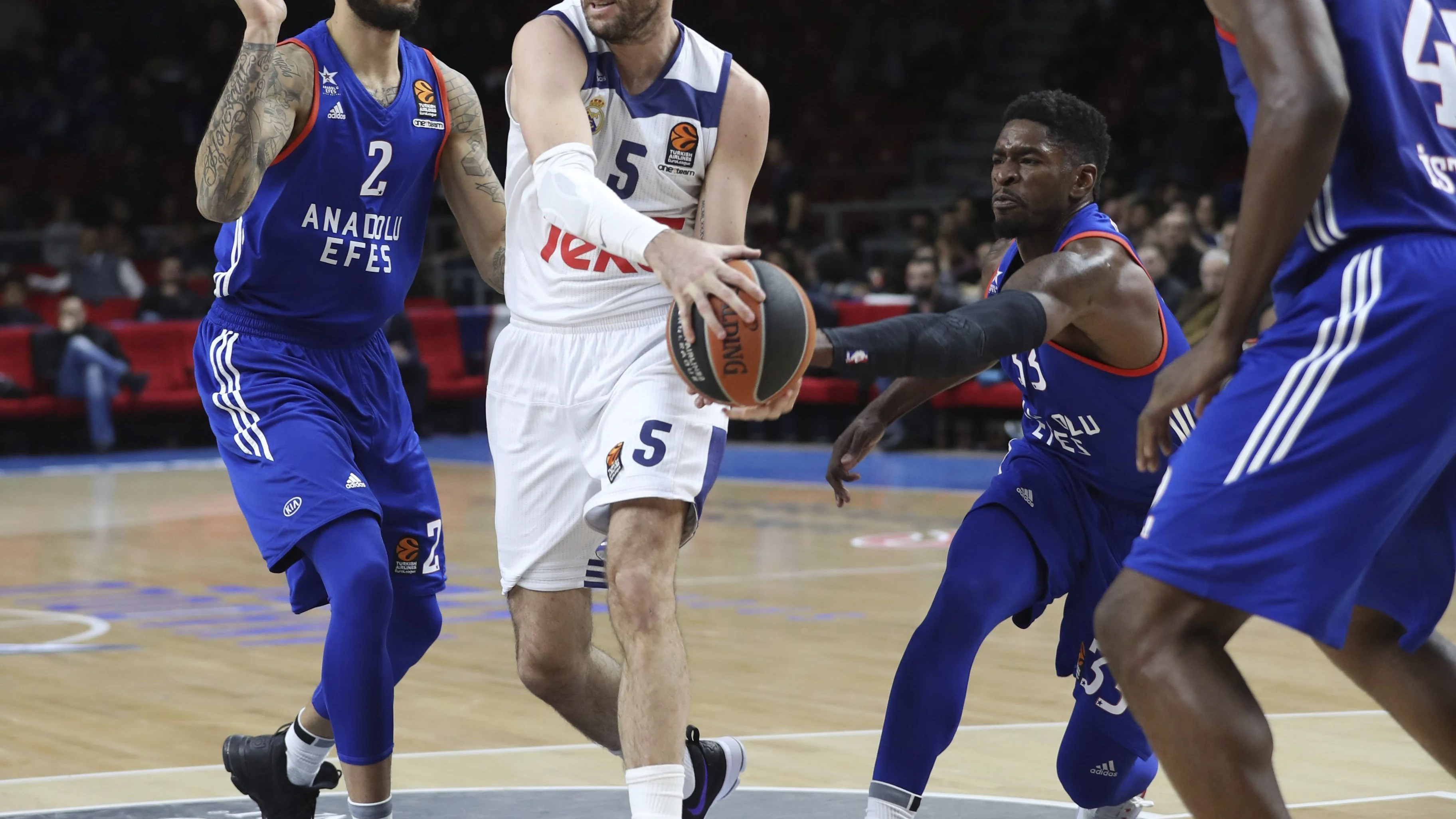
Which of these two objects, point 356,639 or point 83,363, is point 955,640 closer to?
point 356,639

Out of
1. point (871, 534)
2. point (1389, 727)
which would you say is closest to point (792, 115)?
point (871, 534)

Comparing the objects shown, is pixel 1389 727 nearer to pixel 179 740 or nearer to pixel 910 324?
pixel 910 324

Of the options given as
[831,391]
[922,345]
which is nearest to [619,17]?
[922,345]

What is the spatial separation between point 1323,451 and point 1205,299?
31.2 ft

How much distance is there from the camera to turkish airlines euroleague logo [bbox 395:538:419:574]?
14.2 feet

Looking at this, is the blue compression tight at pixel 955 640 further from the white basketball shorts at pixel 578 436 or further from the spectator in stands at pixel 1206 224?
the spectator in stands at pixel 1206 224

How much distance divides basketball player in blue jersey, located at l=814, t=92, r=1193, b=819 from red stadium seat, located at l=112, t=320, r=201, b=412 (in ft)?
40.5

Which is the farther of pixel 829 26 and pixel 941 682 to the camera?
pixel 829 26

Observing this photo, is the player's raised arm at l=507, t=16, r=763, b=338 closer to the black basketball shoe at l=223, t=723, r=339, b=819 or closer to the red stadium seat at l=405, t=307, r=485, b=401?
the black basketball shoe at l=223, t=723, r=339, b=819

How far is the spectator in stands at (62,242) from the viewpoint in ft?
60.2

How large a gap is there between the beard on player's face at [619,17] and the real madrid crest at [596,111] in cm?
15

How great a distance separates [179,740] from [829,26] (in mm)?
18850

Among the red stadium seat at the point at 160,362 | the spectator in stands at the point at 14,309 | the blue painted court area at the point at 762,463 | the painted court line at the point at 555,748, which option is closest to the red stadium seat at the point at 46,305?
the spectator in stands at the point at 14,309

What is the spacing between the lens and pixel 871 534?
1012 cm
